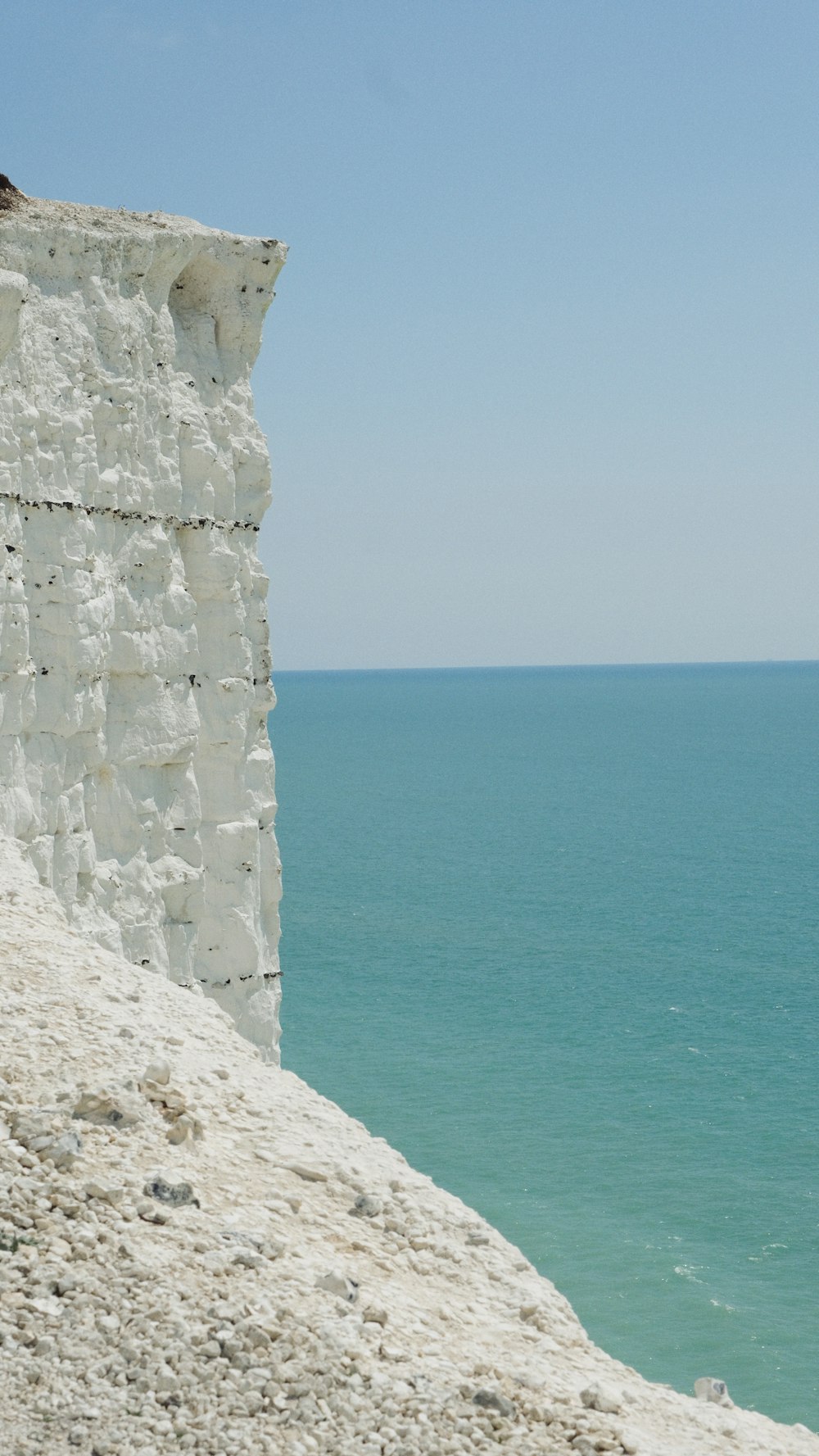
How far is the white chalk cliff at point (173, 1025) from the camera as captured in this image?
29.0ft

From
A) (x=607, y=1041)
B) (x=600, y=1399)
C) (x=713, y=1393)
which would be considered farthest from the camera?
(x=607, y=1041)

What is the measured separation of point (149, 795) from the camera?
21.5m

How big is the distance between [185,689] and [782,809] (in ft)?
273

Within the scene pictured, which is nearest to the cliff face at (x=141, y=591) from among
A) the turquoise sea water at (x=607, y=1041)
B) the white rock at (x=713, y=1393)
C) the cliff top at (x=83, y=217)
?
the cliff top at (x=83, y=217)

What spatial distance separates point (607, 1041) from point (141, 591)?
2962 centimetres

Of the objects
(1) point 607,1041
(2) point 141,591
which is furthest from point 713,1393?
(1) point 607,1041

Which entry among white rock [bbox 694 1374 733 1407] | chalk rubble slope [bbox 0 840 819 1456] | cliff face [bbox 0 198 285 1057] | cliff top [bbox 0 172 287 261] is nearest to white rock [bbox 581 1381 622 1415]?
chalk rubble slope [bbox 0 840 819 1456]

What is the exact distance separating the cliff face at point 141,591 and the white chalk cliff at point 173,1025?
52mm

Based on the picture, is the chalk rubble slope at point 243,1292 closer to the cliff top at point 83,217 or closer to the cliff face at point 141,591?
the cliff face at point 141,591

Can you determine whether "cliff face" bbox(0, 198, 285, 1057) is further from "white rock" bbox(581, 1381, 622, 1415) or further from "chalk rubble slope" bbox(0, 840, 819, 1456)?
"white rock" bbox(581, 1381, 622, 1415)

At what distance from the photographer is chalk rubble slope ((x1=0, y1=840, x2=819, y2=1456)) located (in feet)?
28.3

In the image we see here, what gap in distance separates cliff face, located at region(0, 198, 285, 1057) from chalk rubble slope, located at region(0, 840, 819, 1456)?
729 cm

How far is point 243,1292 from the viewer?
9.40 meters

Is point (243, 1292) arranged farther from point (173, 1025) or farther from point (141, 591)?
point (141, 591)
